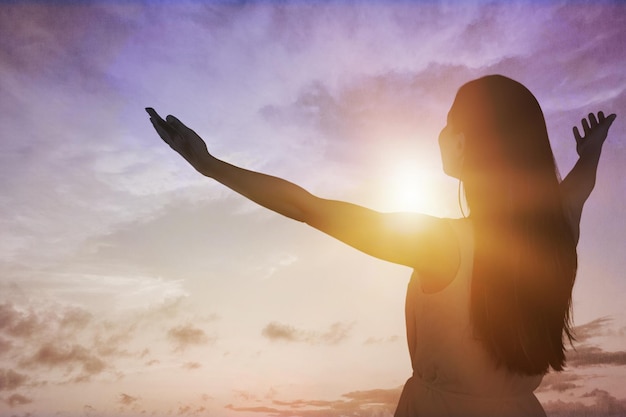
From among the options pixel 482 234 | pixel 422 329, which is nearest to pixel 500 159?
pixel 482 234

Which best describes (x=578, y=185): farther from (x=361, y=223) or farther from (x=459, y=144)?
(x=361, y=223)

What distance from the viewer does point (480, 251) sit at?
441 cm

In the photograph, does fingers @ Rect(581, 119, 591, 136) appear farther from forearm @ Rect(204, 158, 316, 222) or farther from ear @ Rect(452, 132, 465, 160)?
forearm @ Rect(204, 158, 316, 222)

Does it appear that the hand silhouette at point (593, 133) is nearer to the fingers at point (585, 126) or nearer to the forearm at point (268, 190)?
the fingers at point (585, 126)

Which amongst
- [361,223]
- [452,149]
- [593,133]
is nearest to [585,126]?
[593,133]

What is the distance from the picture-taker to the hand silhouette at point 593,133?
728 centimetres

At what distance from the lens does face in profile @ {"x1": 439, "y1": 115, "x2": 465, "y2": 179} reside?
4.79 m

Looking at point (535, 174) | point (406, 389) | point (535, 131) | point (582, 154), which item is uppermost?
point (582, 154)

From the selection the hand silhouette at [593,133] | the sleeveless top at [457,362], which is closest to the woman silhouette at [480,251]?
the sleeveless top at [457,362]

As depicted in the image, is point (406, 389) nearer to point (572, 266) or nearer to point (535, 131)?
point (572, 266)

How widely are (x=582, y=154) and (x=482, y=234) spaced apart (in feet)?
11.1

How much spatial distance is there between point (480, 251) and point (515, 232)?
281mm

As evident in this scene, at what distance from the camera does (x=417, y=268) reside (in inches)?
174

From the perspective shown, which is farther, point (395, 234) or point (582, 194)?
point (582, 194)
